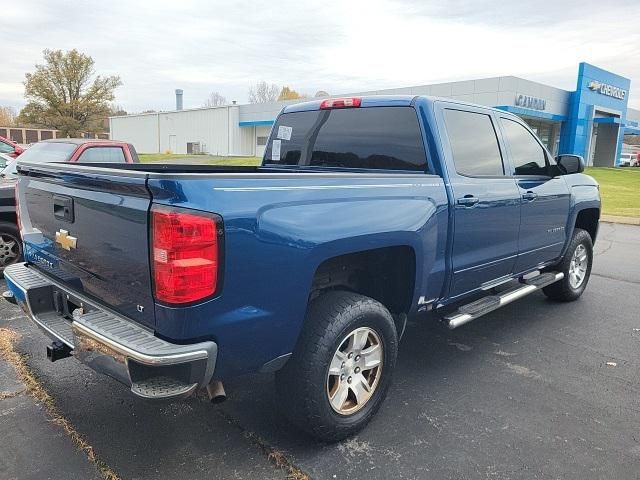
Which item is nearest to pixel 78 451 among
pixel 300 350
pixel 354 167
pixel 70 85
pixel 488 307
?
pixel 300 350

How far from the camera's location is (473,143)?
4047mm

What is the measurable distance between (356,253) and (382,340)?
1.86 ft

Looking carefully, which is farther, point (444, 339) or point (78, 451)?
point (444, 339)

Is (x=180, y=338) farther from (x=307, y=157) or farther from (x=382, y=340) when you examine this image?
(x=307, y=157)

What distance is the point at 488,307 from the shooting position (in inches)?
159

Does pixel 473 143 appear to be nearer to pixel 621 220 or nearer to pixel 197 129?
pixel 621 220

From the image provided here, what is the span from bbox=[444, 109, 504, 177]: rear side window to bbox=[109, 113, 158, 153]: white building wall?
2159 inches

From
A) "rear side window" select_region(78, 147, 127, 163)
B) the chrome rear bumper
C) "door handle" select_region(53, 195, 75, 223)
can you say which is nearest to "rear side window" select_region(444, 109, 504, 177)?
the chrome rear bumper

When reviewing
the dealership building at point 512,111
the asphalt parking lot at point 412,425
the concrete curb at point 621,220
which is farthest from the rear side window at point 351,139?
the dealership building at point 512,111

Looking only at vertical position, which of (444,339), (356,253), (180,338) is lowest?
(444,339)

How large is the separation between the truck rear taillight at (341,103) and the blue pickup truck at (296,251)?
1cm

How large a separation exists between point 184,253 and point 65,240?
3.60 ft

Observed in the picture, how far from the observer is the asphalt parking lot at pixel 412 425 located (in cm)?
276

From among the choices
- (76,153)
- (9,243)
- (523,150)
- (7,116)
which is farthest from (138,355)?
(7,116)
